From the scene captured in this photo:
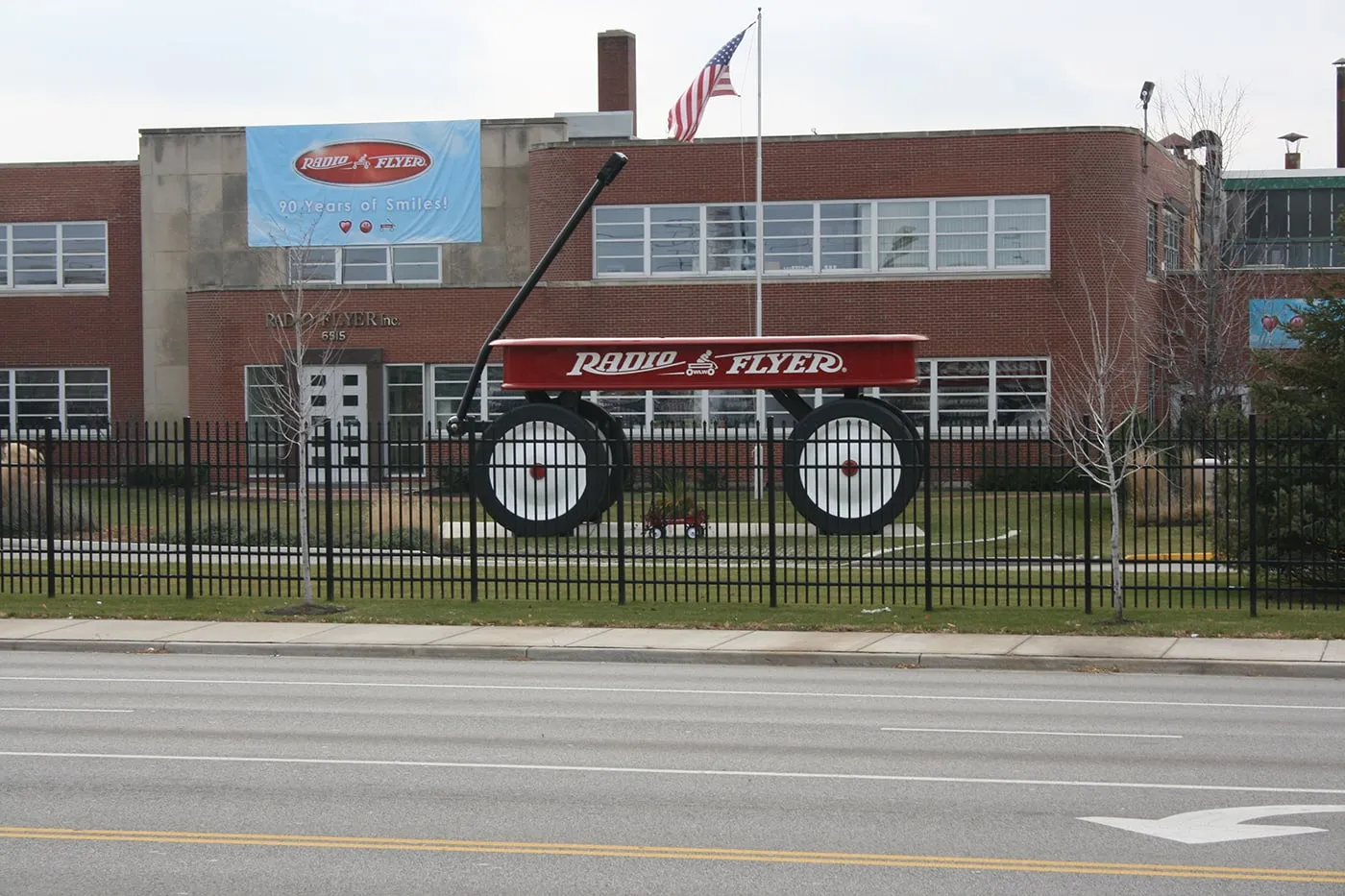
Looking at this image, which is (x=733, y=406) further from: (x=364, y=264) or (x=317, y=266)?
(x=317, y=266)

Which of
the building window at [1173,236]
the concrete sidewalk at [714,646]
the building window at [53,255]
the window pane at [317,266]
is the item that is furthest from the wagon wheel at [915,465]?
the building window at [53,255]

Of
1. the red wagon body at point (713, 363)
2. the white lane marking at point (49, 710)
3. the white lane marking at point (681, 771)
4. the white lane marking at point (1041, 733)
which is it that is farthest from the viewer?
the red wagon body at point (713, 363)

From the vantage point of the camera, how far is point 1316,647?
16062 millimetres

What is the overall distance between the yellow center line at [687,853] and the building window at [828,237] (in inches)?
1221

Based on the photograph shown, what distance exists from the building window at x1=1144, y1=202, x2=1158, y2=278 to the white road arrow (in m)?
31.7

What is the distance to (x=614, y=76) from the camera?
48062 millimetres

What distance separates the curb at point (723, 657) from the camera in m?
15.2

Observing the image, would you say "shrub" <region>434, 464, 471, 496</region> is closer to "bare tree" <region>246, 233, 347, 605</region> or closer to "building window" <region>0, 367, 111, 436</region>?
"bare tree" <region>246, 233, 347, 605</region>

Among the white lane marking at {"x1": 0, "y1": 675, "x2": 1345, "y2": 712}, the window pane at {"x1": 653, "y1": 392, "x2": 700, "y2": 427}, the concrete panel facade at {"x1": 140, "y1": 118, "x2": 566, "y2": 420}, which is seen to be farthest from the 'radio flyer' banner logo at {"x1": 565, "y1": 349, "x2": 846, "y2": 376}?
the concrete panel facade at {"x1": 140, "y1": 118, "x2": 566, "y2": 420}

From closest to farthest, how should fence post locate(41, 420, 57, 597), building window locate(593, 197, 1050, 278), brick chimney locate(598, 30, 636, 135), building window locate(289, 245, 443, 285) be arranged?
fence post locate(41, 420, 57, 597)
building window locate(593, 197, 1050, 278)
building window locate(289, 245, 443, 285)
brick chimney locate(598, 30, 636, 135)

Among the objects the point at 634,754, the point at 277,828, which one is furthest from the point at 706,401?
the point at 277,828

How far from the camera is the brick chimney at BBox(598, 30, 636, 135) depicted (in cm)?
4797

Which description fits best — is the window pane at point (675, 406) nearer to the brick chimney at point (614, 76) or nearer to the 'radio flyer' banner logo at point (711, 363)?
the brick chimney at point (614, 76)

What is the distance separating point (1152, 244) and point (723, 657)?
2745 centimetres
